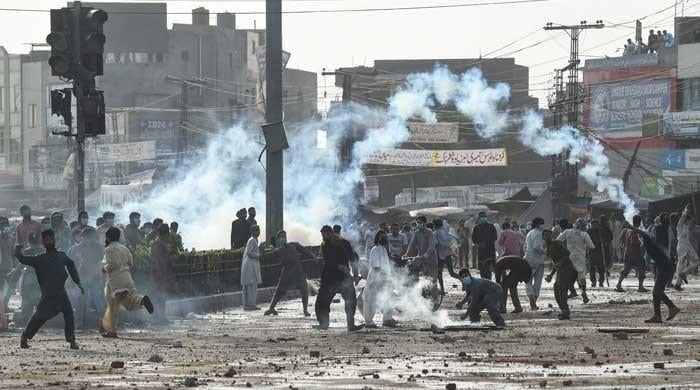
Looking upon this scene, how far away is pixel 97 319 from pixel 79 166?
2848mm

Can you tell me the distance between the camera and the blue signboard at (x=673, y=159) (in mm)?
63688

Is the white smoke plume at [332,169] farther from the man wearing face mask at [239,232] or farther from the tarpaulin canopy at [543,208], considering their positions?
the man wearing face mask at [239,232]

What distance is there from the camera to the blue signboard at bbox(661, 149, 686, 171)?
63.7 m

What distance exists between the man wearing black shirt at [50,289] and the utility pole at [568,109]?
1595 inches

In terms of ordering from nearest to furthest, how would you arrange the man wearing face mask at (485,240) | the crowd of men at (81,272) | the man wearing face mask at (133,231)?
the crowd of men at (81,272) < the man wearing face mask at (133,231) < the man wearing face mask at (485,240)

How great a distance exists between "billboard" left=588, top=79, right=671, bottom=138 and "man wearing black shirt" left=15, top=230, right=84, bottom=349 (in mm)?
52232

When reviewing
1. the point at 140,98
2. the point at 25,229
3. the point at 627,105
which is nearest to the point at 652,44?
the point at 627,105

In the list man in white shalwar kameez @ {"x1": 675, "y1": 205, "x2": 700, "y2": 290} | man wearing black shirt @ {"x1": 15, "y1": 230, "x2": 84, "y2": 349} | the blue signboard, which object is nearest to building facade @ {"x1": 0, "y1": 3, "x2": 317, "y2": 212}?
the blue signboard

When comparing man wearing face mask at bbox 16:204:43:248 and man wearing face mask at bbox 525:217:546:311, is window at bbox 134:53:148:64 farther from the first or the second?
man wearing face mask at bbox 525:217:546:311

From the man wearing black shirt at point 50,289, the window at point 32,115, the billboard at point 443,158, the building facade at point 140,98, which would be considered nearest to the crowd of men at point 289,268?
the man wearing black shirt at point 50,289

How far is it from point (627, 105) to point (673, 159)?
568 cm

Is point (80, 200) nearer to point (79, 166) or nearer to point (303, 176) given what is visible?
point (79, 166)

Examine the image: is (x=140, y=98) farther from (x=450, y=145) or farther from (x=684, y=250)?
(x=684, y=250)

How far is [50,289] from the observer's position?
17281 mm
